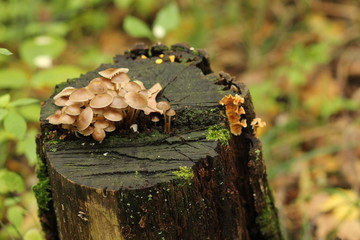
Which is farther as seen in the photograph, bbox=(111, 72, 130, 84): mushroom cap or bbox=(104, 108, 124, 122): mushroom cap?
bbox=(111, 72, 130, 84): mushroom cap

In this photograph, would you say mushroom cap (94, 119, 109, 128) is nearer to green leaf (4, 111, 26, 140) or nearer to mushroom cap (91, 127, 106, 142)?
mushroom cap (91, 127, 106, 142)

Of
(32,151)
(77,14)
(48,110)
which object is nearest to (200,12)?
(77,14)

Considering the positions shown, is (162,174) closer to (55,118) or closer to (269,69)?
(55,118)

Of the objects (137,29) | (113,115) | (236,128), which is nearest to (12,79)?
(137,29)

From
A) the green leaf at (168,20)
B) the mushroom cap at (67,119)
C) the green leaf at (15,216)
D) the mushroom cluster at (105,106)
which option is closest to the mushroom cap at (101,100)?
the mushroom cluster at (105,106)

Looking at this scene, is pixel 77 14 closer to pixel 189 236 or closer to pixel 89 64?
pixel 89 64

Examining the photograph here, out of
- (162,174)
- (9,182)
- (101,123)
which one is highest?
(101,123)

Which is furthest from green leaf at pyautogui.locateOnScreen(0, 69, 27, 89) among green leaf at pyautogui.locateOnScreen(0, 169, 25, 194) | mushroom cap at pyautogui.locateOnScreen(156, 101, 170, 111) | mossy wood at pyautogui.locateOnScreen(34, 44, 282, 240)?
mushroom cap at pyautogui.locateOnScreen(156, 101, 170, 111)
